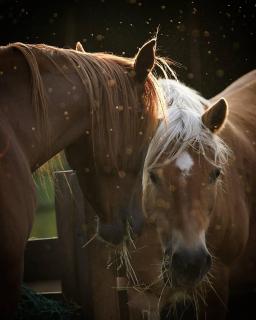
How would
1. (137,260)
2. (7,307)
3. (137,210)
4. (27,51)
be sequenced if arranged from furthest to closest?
(137,260)
(137,210)
(27,51)
(7,307)

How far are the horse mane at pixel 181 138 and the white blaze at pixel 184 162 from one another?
2cm

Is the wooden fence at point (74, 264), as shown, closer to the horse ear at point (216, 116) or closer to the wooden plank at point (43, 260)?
the wooden plank at point (43, 260)

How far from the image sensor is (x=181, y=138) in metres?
2.66

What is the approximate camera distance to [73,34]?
595 centimetres

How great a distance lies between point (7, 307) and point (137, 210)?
782 millimetres

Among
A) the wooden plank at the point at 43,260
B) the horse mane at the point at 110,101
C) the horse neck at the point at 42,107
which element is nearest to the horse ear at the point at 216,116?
the horse mane at the point at 110,101

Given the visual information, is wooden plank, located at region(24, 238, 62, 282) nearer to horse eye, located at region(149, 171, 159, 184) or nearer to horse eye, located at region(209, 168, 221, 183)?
horse eye, located at region(149, 171, 159, 184)

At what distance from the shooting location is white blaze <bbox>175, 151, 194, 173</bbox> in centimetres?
256

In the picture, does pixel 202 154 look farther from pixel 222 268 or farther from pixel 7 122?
pixel 7 122

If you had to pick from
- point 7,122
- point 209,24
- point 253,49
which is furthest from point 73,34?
point 7,122

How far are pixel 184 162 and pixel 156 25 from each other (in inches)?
147

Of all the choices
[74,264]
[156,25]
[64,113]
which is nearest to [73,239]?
[74,264]

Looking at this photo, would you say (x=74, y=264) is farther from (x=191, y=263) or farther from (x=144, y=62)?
(x=144, y=62)

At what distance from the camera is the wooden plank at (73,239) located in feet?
10.5
